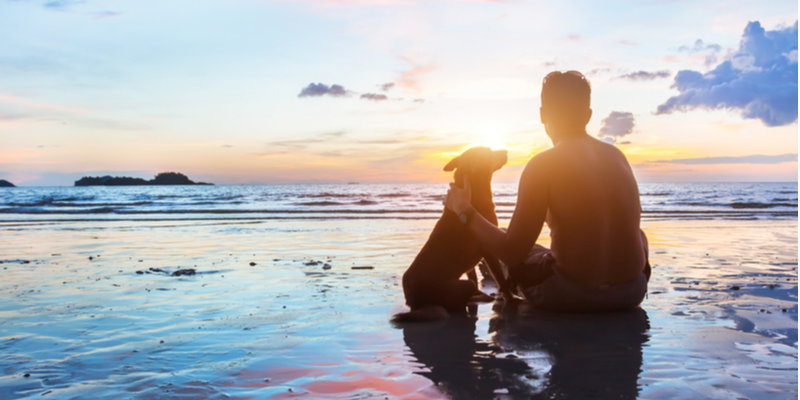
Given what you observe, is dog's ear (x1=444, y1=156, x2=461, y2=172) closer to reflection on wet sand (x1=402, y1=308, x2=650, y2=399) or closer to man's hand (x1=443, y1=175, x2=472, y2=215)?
man's hand (x1=443, y1=175, x2=472, y2=215)

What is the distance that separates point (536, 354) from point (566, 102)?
1577mm

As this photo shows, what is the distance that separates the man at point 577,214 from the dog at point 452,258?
0.88ft

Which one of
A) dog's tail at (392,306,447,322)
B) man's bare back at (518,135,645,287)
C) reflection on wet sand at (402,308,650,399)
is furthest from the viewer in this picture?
dog's tail at (392,306,447,322)

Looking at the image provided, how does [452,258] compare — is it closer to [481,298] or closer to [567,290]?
[481,298]

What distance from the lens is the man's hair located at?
3055mm

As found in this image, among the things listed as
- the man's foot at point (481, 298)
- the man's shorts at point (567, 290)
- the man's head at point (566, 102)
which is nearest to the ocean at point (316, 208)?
the man's foot at point (481, 298)

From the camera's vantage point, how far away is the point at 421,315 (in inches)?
139

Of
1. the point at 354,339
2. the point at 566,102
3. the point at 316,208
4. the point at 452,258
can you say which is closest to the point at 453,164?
the point at 452,258

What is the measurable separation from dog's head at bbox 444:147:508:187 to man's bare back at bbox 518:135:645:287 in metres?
0.70

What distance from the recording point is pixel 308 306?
3979 millimetres

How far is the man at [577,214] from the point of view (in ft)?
9.66

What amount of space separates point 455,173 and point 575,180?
43.9 inches

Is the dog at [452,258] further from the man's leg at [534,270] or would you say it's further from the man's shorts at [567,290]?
the man's shorts at [567,290]

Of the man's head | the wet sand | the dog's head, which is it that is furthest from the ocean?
the man's head
